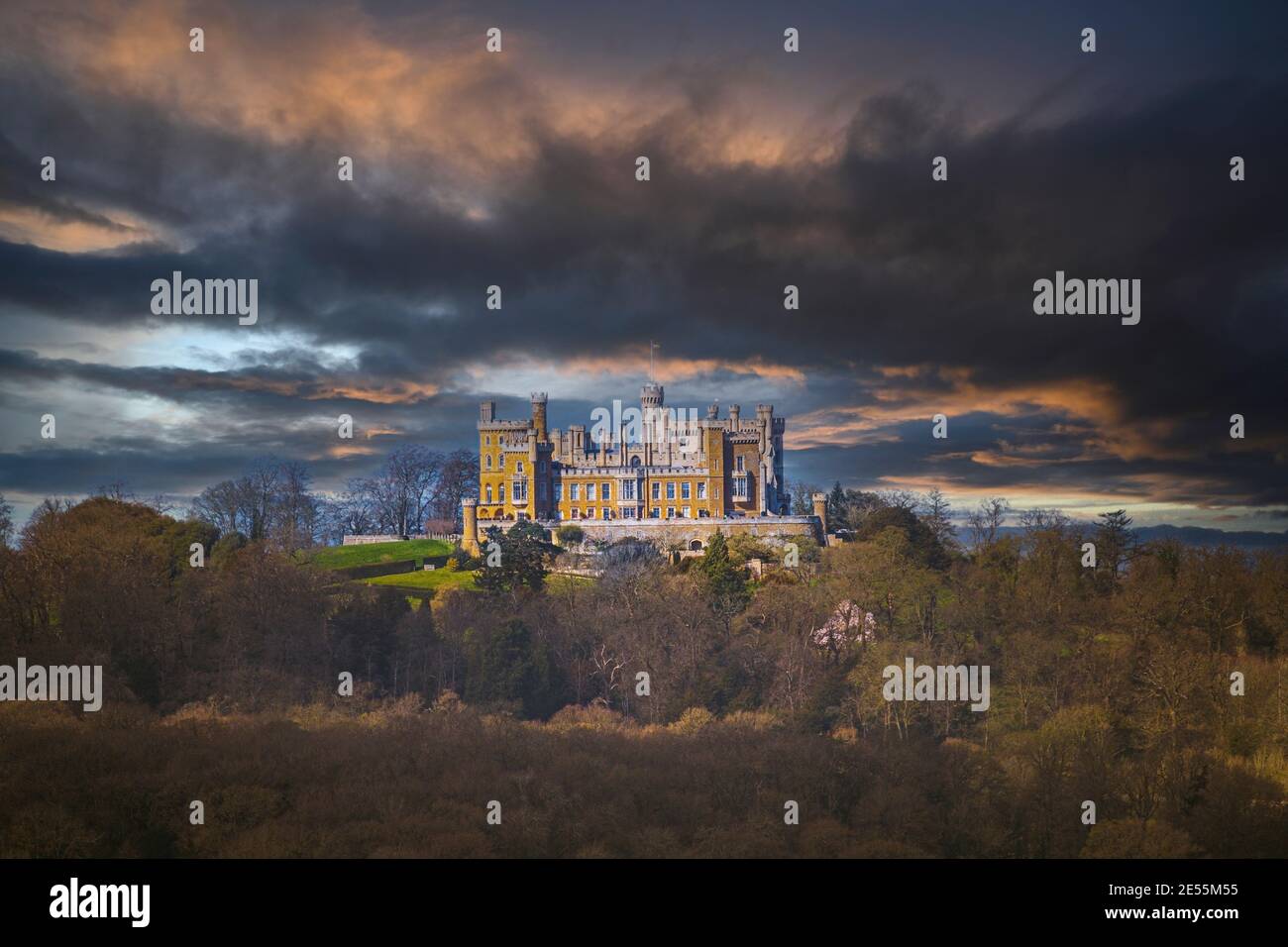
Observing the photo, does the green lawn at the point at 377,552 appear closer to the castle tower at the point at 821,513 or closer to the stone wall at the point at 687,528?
the stone wall at the point at 687,528

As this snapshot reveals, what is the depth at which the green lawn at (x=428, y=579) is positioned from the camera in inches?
1520

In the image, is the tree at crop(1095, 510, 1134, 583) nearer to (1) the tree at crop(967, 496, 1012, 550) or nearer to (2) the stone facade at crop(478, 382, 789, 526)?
(1) the tree at crop(967, 496, 1012, 550)

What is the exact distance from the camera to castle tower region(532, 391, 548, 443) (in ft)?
177

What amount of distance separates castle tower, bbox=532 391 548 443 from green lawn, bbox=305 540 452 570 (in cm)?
852

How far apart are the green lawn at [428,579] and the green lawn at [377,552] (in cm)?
216

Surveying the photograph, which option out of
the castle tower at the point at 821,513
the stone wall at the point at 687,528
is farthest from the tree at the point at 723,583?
the castle tower at the point at 821,513

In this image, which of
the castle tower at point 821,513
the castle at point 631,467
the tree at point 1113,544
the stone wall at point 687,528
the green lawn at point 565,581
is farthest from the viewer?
the castle at point 631,467

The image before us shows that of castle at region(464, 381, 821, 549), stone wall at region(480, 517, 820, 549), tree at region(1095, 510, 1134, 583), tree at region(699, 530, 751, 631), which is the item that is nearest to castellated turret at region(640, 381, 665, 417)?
castle at region(464, 381, 821, 549)

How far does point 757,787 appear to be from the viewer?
23.3 metres
